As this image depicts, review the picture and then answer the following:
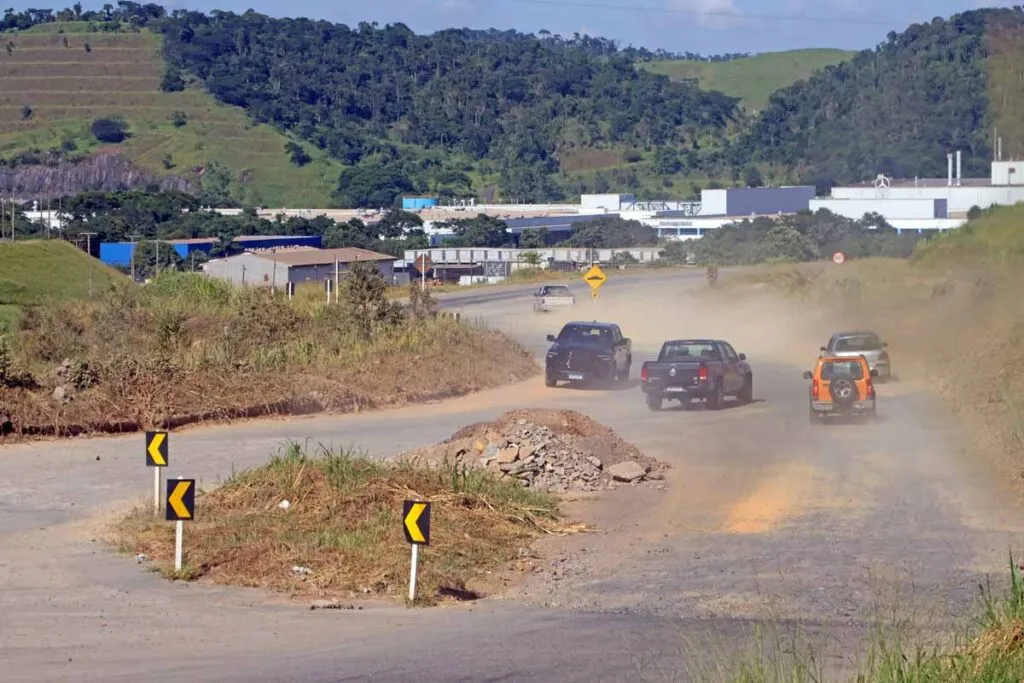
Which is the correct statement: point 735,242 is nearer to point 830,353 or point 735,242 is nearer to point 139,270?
point 139,270

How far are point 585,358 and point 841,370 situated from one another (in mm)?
9202

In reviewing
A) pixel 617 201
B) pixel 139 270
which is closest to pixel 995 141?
pixel 139 270

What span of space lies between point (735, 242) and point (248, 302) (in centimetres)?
6175

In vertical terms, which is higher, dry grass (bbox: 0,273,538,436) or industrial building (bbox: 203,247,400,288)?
industrial building (bbox: 203,247,400,288)

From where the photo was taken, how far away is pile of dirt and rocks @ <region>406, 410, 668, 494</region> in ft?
71.7

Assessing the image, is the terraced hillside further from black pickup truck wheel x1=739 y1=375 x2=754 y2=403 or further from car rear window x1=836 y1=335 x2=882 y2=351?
black pickup truck wheel x1=739 y1=375 x2=754 y2=403

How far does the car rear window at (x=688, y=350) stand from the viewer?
3289 centimetres

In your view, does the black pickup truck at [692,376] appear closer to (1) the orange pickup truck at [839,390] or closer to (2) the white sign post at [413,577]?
(1) the orange pickup truck at [839,390]

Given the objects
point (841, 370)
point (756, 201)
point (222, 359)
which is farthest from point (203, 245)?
point (841, 370)

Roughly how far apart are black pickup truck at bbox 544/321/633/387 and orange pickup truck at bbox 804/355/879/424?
8599 mm

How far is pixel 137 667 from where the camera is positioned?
11508 millimetres

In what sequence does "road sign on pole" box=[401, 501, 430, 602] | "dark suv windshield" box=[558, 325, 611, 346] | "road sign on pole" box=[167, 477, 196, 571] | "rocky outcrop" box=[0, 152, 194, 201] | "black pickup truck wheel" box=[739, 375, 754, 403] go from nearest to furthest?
"road sign on pole" box=[401, 501, 430, 602]
"road sign on pole" box=[167, 477, 196, 571]
"black pickup truck wheel" box=[739, 375, 754, 403]
"dark suv windshield" box=[558, 325, 611, 346]
"rocky outcrop" box=[0, 152, 194, 201]

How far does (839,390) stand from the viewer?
94.9ft

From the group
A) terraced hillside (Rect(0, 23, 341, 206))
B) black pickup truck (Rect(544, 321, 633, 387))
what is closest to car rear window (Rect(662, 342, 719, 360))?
black pickup truck (Rect(544, 321, 633, 387))
